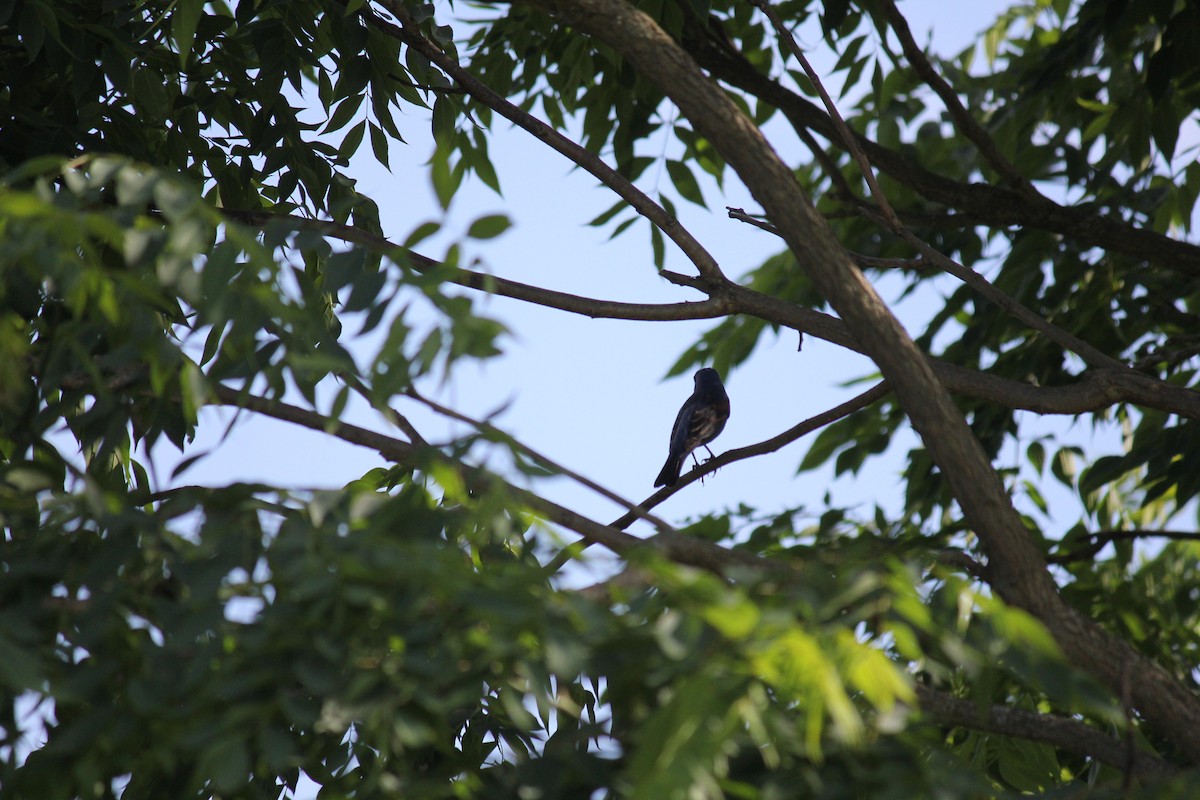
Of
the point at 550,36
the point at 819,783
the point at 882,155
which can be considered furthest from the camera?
the point at 550,36

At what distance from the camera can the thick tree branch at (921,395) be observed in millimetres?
2488

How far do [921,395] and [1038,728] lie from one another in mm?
779

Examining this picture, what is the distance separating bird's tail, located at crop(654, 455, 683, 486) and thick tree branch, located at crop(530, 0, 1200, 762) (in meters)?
2.53

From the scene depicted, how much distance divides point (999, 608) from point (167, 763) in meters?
1.25

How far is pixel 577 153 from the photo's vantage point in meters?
3.47

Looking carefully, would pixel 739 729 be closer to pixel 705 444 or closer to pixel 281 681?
pixel 281 681

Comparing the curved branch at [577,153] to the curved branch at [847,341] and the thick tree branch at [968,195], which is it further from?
the thick tree branch at [968,195]

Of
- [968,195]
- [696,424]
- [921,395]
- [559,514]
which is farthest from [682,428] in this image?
[559,514]

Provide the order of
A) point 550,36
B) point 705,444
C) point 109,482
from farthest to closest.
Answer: point 705,444 → point 550,36 → point 109,482

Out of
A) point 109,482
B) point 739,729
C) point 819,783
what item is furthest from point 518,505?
point 109,482

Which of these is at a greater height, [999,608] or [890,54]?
[890,54]

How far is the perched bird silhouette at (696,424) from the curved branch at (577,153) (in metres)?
1.89

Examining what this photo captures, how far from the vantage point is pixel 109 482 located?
9.74ft

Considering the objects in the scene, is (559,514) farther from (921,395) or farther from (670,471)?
(670,471)
